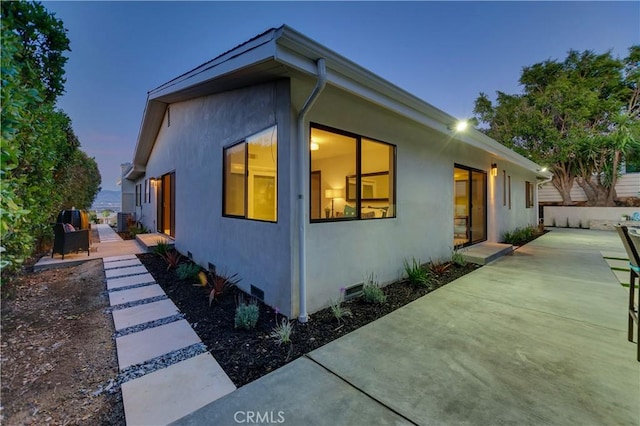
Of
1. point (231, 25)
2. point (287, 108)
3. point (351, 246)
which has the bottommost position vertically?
point (351, 246)

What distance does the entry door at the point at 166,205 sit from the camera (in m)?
8.16

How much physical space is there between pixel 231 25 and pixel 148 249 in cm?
688

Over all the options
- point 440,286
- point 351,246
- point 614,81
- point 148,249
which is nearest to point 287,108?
point 351,246

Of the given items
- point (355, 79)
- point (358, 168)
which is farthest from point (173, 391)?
point (355, 79)

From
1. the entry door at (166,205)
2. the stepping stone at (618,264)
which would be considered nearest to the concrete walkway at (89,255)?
the entry door at (166,205)

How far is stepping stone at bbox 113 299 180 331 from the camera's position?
3.19m

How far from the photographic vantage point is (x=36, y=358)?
7.97ft

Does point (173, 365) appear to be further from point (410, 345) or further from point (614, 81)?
point (614, 81)

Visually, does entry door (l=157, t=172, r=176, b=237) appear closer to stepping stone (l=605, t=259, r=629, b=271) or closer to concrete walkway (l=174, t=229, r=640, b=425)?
concrete walkway (l=174, t=229, r=640, b=425)

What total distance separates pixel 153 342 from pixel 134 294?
5.96 ft

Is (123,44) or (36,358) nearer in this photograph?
(36,358)

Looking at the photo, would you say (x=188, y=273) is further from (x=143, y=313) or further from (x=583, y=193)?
(x=583, y=193)

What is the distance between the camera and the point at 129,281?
4.74 m

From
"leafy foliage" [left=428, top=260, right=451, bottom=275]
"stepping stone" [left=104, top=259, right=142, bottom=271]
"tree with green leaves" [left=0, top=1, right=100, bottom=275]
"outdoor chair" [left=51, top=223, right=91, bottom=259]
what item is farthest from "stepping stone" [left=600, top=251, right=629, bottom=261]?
"outdoor chair" [left=51, top=223, right=91, bottom=259]
